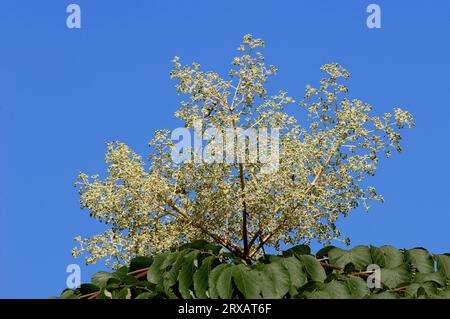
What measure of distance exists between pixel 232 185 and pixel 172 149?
605 mm

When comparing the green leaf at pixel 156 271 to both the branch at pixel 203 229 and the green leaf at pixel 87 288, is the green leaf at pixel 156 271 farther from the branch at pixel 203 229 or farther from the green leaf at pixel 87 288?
the branch at pixel 203 229

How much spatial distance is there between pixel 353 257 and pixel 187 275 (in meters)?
1.23

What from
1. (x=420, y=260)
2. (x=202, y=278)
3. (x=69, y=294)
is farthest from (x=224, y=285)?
(x=420, y=260)

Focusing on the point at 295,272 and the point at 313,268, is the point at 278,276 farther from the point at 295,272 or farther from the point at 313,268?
the point at 313,268

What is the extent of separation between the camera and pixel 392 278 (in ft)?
19.8

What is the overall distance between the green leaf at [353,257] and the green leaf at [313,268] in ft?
1.01

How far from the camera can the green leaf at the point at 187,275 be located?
231 inches

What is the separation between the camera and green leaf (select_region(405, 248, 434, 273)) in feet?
21.1

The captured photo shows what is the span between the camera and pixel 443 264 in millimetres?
6461

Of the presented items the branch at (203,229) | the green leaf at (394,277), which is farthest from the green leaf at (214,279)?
the branch at (203,229)

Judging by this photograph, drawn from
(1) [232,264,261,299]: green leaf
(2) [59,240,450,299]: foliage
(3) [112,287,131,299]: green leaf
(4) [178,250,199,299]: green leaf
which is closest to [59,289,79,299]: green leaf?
(2) [59,240,450,299]: foliage
